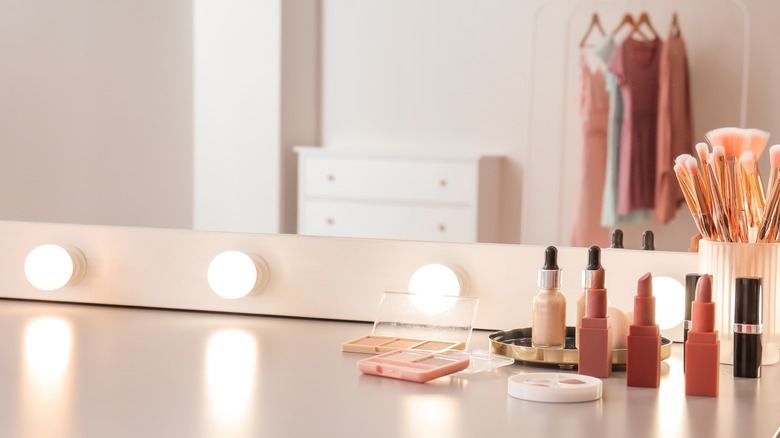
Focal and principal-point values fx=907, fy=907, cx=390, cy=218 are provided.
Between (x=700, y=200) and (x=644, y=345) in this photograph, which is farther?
(x=700, y=200)

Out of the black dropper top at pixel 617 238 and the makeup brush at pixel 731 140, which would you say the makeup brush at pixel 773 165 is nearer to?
the makeup brush at pixel 731 140

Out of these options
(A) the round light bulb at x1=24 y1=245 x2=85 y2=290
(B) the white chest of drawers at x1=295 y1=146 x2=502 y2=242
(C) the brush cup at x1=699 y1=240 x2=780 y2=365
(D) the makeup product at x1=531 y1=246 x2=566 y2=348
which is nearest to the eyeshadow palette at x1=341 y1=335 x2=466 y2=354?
(D) the makeup product at x1=531 y1=246 x2=566 y2=348

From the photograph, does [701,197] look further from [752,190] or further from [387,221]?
[387,221]

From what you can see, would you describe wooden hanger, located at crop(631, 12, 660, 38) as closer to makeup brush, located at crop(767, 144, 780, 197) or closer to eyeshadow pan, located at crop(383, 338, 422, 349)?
makeup brush, located at crop(767, 144, 780, 197)

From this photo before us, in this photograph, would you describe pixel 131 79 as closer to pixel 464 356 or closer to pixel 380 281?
pixel 380 281

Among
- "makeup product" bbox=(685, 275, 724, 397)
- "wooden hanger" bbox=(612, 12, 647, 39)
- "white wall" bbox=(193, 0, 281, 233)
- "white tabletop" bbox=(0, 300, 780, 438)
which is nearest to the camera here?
"white tabletop" bbox=(0, 300, 780, 438)

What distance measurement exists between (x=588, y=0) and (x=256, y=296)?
0.66m

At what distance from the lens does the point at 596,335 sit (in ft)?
3.31

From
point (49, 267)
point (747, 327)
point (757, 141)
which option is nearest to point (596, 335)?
point (747, 327)

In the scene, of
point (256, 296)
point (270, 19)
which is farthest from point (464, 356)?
point (270, 19)

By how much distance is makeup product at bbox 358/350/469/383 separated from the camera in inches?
38.5

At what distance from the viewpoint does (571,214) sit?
4.21 ft

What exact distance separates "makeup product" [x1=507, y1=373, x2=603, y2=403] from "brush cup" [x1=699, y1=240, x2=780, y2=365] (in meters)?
0.23

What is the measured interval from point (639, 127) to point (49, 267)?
0.94m
